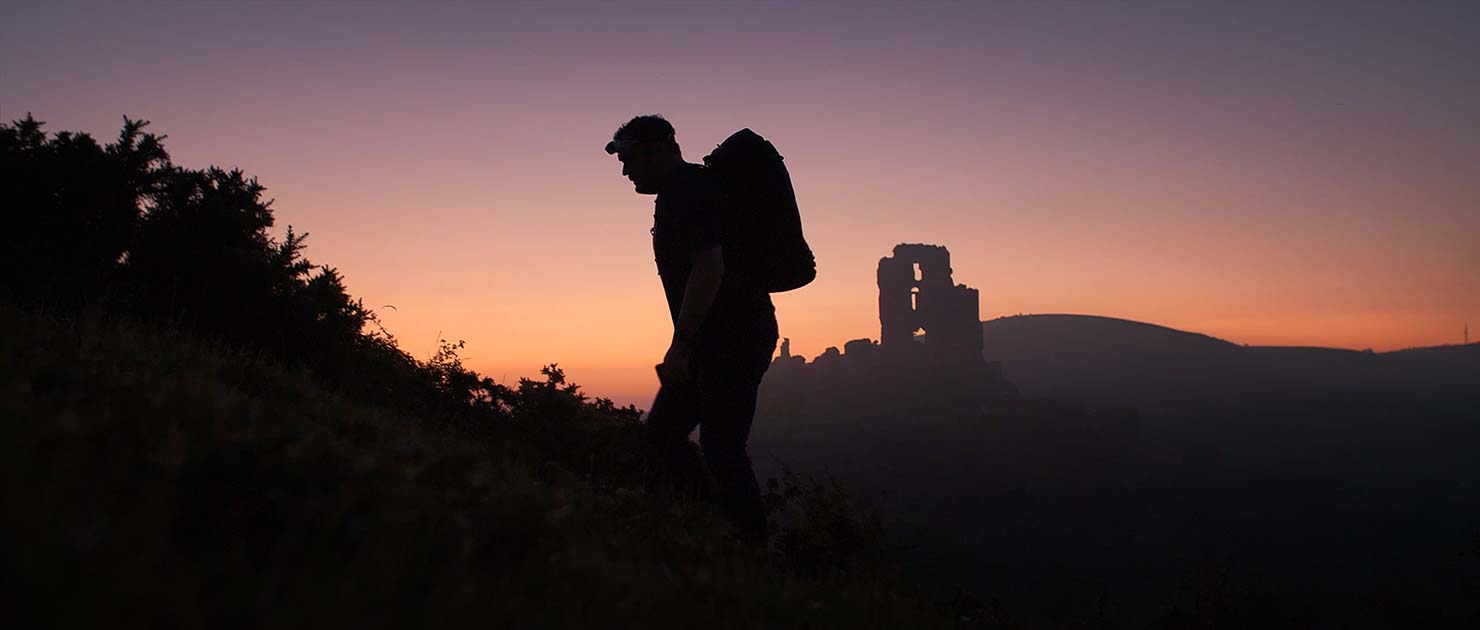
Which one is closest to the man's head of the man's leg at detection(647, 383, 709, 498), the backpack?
the backpack

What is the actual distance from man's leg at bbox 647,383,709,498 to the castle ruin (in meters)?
175

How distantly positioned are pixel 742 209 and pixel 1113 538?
109072mm

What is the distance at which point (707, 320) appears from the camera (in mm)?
5348

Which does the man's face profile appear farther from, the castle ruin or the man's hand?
the castle ruin

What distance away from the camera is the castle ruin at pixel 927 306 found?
176 m

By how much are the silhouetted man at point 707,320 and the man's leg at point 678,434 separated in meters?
0.01

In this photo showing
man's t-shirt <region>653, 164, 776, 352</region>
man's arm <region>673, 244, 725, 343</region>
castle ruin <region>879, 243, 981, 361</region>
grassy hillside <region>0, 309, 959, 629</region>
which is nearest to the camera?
grassy hillside <region>0, 309, 959, 629</region>

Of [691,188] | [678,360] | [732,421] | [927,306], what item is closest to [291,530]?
[678,360]

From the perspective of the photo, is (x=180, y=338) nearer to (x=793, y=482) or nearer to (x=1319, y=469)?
(x=793, y=482)

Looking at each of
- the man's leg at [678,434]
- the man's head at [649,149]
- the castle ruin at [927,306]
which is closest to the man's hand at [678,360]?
the man's leg at [678,434]

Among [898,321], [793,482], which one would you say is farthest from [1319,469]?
[793,482]

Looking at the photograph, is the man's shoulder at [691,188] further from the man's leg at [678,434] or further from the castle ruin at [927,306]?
the castle ruin at [927,306]

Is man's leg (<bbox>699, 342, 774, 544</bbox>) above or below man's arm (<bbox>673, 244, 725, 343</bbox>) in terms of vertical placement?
below

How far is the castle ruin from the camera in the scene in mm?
176500
